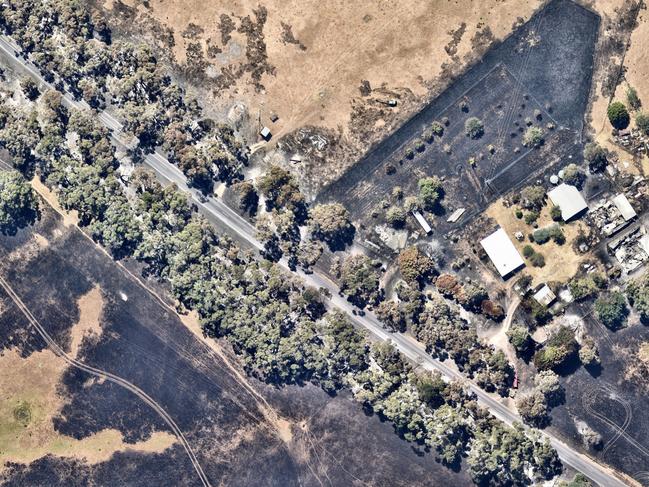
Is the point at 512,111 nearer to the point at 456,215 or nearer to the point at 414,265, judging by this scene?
the point at 456,215

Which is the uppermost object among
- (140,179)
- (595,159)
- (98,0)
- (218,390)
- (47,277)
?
(98,0)

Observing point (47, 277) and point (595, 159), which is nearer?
point (595, 159)

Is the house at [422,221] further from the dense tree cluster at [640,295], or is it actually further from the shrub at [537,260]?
the dense tree cluster at [640,295]

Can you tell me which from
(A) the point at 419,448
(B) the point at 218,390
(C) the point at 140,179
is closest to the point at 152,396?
(B) the point at 218,390

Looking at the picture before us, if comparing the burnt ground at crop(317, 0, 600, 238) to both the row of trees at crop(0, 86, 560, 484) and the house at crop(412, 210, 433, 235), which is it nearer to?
the house at crop(412, 210, 433, 235)

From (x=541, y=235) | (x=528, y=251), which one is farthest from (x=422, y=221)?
(x=541, y=235)

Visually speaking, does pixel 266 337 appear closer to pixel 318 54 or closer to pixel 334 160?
pixel 334 160

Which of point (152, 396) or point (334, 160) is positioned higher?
point (334, 160)

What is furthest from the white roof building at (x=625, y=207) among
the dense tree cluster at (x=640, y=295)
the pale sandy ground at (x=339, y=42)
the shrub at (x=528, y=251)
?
the pale sandy ground at (x=339, y=42)
